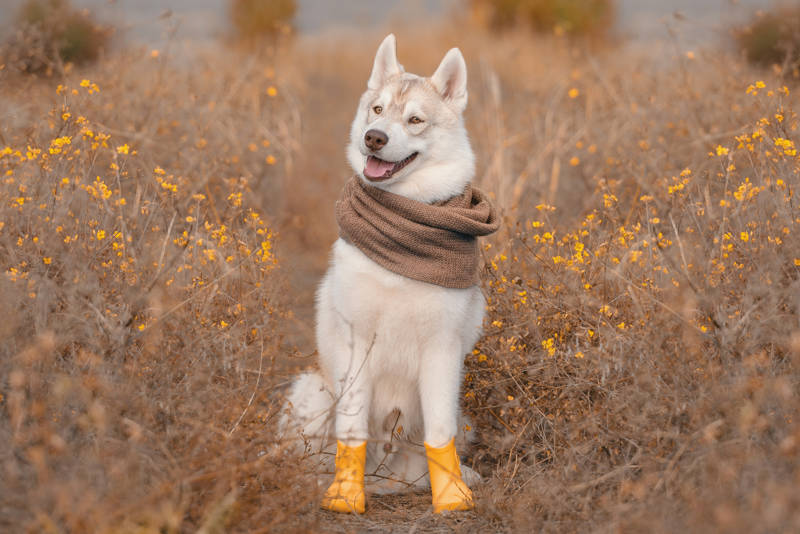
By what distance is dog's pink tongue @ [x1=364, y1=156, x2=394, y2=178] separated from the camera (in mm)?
3535

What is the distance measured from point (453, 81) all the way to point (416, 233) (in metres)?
0.91

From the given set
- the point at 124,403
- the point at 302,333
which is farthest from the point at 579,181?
the point at 124,403

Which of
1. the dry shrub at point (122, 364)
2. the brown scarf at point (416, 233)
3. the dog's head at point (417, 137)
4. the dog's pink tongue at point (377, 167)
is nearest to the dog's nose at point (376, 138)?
the dog's head at point (417, 137)

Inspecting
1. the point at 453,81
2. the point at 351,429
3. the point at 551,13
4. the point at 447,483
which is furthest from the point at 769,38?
the point at 351,429

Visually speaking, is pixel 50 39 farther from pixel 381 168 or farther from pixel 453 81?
pixel 381 168

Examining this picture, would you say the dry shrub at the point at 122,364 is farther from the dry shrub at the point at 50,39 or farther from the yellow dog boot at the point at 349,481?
the dry shrub at the point at 50,39

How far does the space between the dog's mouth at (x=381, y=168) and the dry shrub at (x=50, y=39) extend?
9.12 ft

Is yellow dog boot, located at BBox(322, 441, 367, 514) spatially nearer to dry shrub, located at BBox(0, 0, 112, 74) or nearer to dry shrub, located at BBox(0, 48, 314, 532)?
dry shrub, located at BBox(0, 48, 314, 532)

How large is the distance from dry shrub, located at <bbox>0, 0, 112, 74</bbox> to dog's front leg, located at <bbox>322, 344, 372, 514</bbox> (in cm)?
316

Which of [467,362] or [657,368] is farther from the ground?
[657,368]

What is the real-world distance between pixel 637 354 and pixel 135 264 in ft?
7.09

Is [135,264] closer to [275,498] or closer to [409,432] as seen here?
[275,498]

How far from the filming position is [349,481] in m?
3.47

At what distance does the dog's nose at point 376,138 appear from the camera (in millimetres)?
3453
